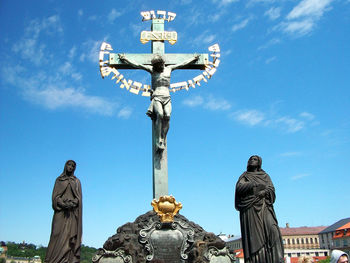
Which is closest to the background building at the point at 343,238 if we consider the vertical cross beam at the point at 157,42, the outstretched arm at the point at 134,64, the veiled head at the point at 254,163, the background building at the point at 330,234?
the background building at the point at 330,234

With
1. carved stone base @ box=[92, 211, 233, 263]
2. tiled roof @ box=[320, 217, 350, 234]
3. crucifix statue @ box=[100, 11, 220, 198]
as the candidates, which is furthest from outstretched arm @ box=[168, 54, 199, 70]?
tiled roof @ box=[320, 217, 350, 234]

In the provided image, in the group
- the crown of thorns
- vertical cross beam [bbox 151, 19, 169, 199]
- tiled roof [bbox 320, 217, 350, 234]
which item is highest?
tiled roof [bbox 320, 217, 350, 234]

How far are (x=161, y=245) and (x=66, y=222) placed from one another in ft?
7.64

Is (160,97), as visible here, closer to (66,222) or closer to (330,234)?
(66,222)

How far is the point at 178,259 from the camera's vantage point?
851 centimetres

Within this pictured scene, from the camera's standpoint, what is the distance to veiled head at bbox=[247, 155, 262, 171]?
7.28m

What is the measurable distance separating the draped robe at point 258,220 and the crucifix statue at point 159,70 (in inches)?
133

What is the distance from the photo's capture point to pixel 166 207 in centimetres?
894

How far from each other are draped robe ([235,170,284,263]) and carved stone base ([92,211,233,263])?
1.96 metres

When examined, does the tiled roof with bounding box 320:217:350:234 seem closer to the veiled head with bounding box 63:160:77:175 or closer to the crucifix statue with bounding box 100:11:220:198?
the crucifix statue with bounding box 100:11:220:198

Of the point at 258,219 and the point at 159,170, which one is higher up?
the point at 159,170

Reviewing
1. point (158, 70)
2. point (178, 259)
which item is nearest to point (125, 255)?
point (178, 259)

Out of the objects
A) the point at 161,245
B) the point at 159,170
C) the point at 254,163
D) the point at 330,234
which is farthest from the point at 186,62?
the point at 330,234

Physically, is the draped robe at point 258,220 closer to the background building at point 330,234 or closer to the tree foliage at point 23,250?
the background building at point 330,234
